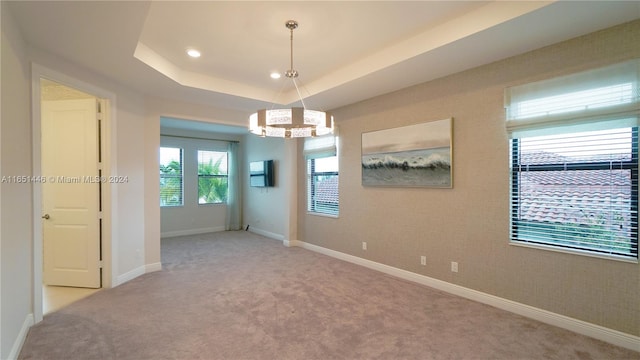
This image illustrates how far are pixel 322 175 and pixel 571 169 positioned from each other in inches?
144

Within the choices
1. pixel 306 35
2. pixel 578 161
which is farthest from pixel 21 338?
pixel 578 161

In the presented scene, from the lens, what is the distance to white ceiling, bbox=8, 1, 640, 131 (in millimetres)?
2314

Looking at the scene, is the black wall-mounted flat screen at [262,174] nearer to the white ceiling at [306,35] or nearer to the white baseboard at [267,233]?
the white baseboard at [267,233]

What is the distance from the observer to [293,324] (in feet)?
9.18

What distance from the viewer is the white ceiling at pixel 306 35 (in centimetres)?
231

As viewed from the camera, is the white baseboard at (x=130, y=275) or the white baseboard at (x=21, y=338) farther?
the white baseboard at (x=130, y=275)

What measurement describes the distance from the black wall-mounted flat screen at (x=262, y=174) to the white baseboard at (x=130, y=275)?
10.7 feet

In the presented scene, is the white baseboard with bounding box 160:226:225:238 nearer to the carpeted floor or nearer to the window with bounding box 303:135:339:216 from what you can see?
the carpeted floor

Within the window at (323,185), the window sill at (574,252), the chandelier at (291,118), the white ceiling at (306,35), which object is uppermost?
the white ceiling at (306,35)

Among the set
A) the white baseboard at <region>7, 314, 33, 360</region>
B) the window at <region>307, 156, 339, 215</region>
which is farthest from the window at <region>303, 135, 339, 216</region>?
the white baseboard at <region>7, 314, 33, 360</region>

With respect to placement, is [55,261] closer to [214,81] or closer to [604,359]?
[214,81]

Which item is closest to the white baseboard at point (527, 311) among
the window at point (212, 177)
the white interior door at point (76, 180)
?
the white interior door at point (76, 180)

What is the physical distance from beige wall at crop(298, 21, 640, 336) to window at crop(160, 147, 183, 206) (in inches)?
188

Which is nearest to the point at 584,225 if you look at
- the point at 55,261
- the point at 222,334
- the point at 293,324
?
the point at 293,324
